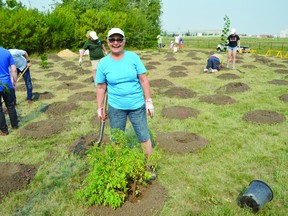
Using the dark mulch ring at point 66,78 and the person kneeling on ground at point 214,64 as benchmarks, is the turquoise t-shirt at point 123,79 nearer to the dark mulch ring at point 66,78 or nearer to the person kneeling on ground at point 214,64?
the dark mulch ring at point 66,78

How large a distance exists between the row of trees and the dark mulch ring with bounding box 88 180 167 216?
20262mm

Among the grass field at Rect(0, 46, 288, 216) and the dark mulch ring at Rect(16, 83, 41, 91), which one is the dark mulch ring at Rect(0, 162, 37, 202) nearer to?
the grass field at Rect(0, 46, 288, 216)

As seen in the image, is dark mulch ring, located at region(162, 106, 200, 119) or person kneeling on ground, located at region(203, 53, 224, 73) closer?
dark mulch ring, located at region(162, 106, 200, 119)

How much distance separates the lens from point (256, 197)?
9.84 feet

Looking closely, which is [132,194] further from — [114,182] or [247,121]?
[247,121]

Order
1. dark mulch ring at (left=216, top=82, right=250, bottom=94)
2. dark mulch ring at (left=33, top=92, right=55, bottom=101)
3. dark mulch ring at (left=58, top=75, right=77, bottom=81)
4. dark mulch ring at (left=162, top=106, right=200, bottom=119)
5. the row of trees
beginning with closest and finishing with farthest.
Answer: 1. dark mulch ring at (left=162, top=106, right=200, bottom=119)
2. dark mulch ring at (left=33, top=92, right=55, bottom=101)
3. dark mulch ring at (left=216, top=82, right=250, bottom=94)
4. dark mulch ring at (left=58, top=75, right=77, bottom=81)
5. the row of trees

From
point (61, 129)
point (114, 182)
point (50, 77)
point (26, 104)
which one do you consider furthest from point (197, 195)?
point (50, 77)

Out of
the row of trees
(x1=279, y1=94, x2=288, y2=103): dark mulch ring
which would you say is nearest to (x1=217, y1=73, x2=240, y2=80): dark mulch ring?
(x1=279, y1=94, x2=288, y2=103): dark mulch ring

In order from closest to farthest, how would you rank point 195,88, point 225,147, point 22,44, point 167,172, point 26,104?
point 167,172
point 225,147
point 26,104
point 195,88
point 22,44

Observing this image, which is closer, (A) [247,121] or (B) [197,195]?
(B) [197,195]

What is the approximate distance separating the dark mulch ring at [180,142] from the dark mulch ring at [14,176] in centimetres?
224

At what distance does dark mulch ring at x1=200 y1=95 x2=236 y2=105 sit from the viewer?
744 cm

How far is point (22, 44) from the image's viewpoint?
21.0 metres

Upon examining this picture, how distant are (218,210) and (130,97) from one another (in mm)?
1733
